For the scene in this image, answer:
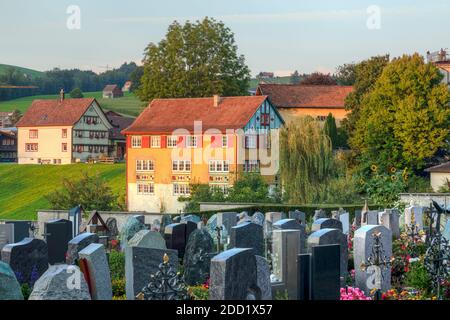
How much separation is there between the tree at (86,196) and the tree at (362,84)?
25.1 metres

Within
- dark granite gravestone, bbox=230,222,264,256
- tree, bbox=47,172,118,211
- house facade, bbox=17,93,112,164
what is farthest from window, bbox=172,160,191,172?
dark granite gravestone, bbox=230,222,264,256

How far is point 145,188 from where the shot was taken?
83625mm

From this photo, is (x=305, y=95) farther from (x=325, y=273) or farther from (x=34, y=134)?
(x=325, y=273)

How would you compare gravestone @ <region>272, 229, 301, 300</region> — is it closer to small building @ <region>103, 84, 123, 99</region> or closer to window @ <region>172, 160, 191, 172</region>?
window @ <region>172, 160, 191, 172</region>

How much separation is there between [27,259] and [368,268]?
21.5 feet

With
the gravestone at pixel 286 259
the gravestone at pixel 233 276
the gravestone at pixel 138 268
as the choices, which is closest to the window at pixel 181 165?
the gravestone at pixel 286 259

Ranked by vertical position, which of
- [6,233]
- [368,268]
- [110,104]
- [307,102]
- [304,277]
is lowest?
[368,268]

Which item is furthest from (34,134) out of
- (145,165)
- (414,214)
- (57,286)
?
(57,286)

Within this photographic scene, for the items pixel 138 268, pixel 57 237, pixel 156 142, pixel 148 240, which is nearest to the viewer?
pixel 138 268

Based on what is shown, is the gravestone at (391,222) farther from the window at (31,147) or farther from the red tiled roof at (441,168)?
the window at (31,147)

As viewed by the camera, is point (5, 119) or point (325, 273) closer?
point (325, 273)

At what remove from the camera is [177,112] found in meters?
83.4

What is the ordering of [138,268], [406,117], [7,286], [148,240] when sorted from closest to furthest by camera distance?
[7,286]
[138,268]
[148,240]
[406,117]

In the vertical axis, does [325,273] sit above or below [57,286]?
below
